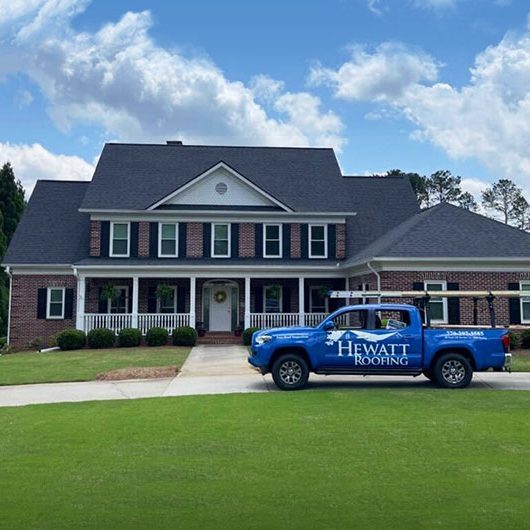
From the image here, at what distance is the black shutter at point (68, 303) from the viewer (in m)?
25.9

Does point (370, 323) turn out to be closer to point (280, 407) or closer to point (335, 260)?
point (280, 407)

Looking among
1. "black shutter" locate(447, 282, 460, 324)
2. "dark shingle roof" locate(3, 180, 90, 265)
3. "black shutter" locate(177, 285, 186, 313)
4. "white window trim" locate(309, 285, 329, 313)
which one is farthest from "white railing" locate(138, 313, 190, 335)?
"black shutter" locate(447, 282, 460, 324)

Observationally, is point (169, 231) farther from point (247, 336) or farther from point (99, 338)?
point (247, 336)

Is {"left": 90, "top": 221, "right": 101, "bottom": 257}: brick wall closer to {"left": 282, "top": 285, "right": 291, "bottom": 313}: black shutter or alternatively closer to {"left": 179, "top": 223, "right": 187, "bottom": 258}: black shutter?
{"left": 179, "top": 223, "right": 187, "bottom": 258}: black shutter

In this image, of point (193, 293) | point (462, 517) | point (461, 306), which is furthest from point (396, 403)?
point (193, 293)

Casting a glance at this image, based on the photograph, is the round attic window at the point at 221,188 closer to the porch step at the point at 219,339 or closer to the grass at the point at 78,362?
the porch step at the point at 219,339

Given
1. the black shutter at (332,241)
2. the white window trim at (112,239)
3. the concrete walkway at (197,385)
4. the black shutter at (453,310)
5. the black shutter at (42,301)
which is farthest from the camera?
the black shutter at (332,241)

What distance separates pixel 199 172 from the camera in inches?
1146

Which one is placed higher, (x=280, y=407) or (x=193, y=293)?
(x=193, y=293)

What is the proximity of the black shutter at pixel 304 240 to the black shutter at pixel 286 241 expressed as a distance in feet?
1.89

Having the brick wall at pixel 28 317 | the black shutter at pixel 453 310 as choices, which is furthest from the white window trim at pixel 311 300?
the brick wall at pixel 28 317

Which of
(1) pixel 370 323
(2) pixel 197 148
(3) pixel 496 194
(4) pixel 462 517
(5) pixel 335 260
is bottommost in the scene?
(4) pixel 462 517

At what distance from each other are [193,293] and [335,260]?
6.91m

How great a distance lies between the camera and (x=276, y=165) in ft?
99.6
